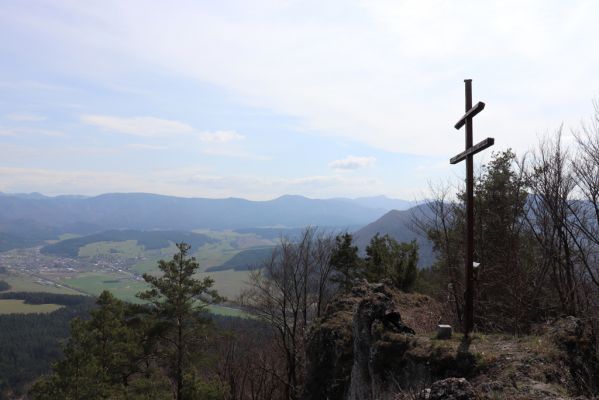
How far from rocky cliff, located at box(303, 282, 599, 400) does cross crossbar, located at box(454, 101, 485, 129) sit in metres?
4.73

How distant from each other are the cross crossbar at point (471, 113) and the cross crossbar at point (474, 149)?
659 millimetres

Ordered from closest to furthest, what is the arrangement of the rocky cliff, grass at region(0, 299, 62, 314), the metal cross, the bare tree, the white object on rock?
the rocky cliff < the metal cross < the white object on rock < the bare tree < grass at region(0, 299, 62, 314)

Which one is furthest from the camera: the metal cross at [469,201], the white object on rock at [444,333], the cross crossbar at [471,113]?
the white object on rock at [444,333]

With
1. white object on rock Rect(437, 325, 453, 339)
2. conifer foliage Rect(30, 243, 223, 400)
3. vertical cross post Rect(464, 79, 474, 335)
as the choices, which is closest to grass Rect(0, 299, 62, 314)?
conifer foliage Rect(30, 243, 223, 400)

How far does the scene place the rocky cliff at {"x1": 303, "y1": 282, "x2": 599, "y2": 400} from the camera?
6352 millimetres

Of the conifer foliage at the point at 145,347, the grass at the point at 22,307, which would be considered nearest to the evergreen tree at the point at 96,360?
the conifer foliage at the point at 145,347

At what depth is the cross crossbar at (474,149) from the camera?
7957 mm

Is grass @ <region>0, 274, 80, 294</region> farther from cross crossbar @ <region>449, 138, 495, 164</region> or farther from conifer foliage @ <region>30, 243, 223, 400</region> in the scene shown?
cross crossbar @ <region>449, 138, 495, 164</region>

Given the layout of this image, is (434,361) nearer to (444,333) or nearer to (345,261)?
(444,333)

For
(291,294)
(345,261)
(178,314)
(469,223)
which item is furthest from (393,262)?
(469,223)

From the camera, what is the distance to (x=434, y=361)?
8578 millimetres

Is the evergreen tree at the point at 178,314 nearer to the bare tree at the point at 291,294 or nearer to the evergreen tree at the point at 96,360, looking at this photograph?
the evergreen tree at the point at 96,360

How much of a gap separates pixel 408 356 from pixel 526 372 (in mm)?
2883

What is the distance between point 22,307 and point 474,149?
175454mm
